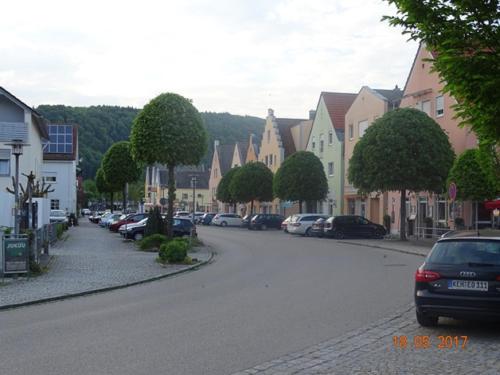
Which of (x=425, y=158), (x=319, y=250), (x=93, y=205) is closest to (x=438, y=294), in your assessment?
(x=319, y=250)

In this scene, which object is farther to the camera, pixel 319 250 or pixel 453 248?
pixel 319 250

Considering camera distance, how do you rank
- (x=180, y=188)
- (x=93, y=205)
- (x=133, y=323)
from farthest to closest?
(x=93, y=205), (x=180, y=188), (x=133, y=323)

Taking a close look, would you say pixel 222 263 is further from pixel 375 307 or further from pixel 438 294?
pixel 438 294

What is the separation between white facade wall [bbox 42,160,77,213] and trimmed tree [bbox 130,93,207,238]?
38980 mm

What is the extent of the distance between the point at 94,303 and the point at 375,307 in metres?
5.57

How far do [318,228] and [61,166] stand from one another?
120ft

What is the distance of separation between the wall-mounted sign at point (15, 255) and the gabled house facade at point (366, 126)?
31573mm

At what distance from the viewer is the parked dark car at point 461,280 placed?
9.27 meters

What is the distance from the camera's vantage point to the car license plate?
9312 mm

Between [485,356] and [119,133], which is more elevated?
[119,133]

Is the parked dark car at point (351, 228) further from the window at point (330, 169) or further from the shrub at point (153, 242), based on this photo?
the window at point (330, 169)

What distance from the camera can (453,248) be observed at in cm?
992

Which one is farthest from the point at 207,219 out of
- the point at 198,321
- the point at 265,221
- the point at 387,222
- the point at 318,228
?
the point at 198,321

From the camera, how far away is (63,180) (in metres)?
68.8
